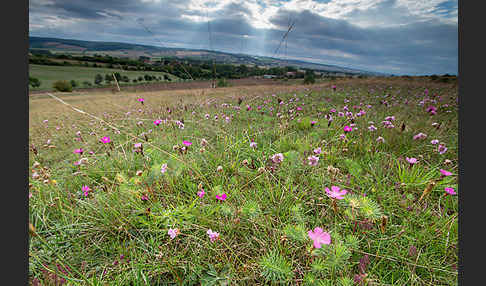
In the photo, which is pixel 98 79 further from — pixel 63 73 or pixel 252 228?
pixel 252 228

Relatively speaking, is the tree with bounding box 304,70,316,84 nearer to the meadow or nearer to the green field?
the meadow

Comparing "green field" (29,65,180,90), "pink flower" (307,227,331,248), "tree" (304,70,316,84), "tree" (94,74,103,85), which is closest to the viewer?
"pink flower" (307,227,331,248)

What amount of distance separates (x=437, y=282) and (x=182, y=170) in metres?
2.10

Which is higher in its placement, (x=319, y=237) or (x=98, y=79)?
(x=98, y=79)

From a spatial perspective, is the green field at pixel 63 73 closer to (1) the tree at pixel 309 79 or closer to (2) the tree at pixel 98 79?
(2) the tree at pixel 98 79

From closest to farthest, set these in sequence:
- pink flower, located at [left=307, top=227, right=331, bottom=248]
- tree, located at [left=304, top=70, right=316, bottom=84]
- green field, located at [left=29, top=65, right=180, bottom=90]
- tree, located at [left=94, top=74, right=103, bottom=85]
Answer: pink flower, located at [left=307, top=227, right=331, bottom=248], tree, located at [left=304, top=70, right=316, bottom=84], green field, located at [left=29, top=65, right=180, bottom=90], tree, located at [left=94, top=74, right=103, bottom=85]

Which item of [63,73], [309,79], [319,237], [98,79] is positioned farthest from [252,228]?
[63,73]

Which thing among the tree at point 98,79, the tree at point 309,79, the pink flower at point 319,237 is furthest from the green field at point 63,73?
the pink flower at point 319,237

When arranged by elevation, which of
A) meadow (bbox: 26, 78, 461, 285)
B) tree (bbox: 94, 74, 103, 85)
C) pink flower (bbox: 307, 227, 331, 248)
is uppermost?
tree (bbox: 94, 74, 103, 85)

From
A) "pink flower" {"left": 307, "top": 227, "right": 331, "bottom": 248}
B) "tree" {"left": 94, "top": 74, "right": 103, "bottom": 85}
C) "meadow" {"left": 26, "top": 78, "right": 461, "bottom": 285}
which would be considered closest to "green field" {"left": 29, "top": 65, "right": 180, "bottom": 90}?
"tree" {"left": 94, "top": 74, "right": 103, "bottom": 85}

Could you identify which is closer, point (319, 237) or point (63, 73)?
point (319, 237)

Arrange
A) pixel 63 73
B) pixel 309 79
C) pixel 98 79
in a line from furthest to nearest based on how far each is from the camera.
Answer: pixel 63 73 < pixel 98 79 < pixel 309 79

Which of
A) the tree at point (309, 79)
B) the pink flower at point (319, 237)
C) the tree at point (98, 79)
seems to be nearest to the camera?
the pink flower at point (319, 237)

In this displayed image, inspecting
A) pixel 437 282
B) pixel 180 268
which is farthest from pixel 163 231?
pixel 437 282
